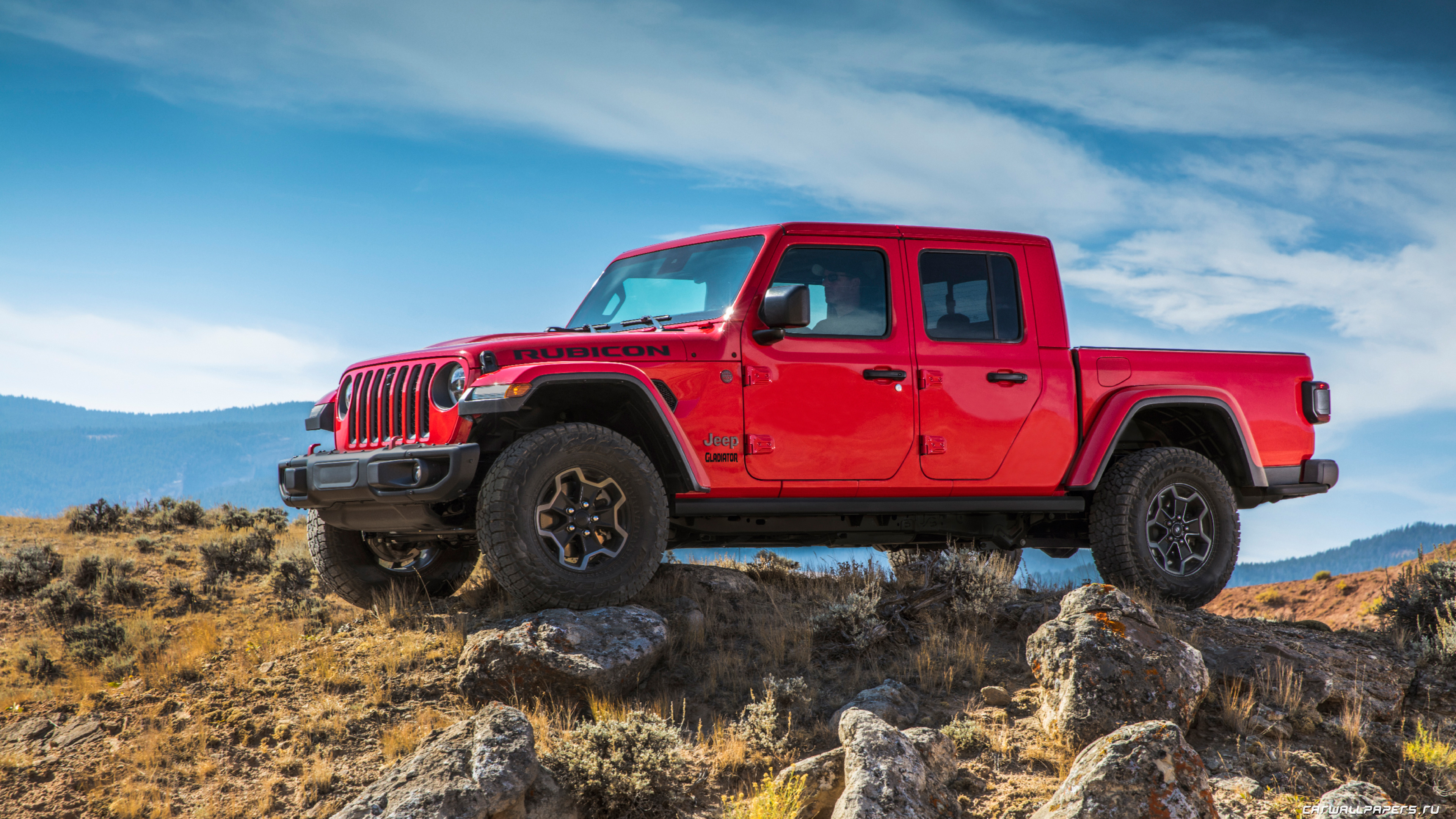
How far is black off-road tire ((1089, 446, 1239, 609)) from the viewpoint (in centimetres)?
729

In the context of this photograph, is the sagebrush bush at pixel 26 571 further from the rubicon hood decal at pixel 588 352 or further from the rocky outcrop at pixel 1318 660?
the rocky outcrop at pixel 1318 660

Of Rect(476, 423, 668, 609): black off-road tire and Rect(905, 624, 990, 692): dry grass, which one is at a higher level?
Rect(476, 423, 668, 609): black off-road tire

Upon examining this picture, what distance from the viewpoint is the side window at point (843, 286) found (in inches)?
255

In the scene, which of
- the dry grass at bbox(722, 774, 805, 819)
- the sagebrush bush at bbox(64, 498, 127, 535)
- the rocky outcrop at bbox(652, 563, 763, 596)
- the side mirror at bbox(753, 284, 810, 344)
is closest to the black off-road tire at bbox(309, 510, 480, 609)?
the rocky outcrop at bbox(652, 563, 763, 596)

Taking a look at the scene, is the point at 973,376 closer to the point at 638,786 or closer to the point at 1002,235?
the point at 1002,235

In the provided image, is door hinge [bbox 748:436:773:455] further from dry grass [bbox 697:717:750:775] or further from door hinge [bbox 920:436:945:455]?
dry grass [bbox 697:717:750:775]

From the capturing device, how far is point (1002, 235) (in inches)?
285

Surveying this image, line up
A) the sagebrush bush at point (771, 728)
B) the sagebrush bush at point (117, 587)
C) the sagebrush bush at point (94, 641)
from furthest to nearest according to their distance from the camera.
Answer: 1. the sagebrush bush at point (117, 587)
2. the sagebrush bush at point (94, 641)
3. the sagebrush bush at point (771, 728)

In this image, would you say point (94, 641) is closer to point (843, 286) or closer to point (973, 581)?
point (843, 286)

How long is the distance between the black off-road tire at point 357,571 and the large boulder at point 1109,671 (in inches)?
171

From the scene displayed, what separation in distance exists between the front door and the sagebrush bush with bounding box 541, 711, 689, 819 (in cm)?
192

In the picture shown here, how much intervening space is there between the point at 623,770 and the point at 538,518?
161 centimetres

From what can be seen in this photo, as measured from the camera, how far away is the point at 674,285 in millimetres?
6844

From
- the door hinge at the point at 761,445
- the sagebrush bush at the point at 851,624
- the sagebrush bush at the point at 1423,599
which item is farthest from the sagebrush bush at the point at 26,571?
the sagebrush bush at the point at 1423,599
